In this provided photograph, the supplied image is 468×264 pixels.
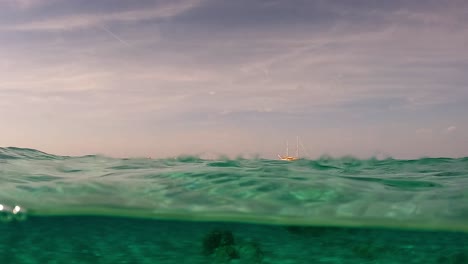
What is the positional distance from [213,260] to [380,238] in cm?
459

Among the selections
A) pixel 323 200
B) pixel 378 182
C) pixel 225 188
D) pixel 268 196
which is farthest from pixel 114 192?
pixel 378 182

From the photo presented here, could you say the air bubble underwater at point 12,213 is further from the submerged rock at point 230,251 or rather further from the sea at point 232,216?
the submerged rock at point 230,251

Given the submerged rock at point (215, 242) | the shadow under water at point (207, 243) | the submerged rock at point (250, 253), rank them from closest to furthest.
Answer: the submerged rock at point (250, 253), the shadow under water at point (207, 243), the submerged rock at point (215, 242)

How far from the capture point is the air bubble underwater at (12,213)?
12.2 metres

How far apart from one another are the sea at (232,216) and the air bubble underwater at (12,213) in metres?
0.02

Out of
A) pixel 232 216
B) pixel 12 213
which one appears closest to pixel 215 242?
pixel 232 216

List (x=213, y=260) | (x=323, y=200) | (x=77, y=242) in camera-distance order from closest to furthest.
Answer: (x=213, y=260) → (x=323, y=200) → (x=77, y=242)

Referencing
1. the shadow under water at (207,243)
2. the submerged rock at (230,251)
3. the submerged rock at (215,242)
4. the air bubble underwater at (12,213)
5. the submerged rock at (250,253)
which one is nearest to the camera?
the submerged rock at (230,251)

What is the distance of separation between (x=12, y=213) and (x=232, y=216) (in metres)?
5.64

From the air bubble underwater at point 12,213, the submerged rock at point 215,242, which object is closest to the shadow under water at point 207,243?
the submerged rock at point 215,242

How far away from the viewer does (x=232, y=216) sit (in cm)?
1216

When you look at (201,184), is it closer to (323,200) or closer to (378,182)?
(323,200)

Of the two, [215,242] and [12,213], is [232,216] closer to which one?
[215,242]

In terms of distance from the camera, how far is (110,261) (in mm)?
10945
